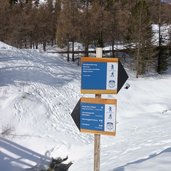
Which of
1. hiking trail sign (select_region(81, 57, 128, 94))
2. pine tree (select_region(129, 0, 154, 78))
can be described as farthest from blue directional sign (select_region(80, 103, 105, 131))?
pine tree (select_region(129, 0, 154, 78))

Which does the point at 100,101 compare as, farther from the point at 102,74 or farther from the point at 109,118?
the point at 102,74

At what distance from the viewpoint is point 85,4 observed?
38062 mm

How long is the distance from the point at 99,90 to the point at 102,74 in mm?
230

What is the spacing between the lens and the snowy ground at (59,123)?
37.0 ft

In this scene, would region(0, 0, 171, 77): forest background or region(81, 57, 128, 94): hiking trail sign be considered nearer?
region(81, 57, 128, 94): hiking trail sign

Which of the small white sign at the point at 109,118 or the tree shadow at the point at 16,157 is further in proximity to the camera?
the tree shadow at the point at 16,157

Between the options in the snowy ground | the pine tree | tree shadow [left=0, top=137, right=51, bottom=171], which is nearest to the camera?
the snowy ground

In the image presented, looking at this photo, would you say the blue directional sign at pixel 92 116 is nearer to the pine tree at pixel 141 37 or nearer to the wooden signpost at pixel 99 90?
the wooden signpost at pixel 99 90

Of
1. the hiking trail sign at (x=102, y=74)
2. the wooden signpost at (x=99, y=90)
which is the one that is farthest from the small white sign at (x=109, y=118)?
the hiking trail sign at (x=102, y=74)

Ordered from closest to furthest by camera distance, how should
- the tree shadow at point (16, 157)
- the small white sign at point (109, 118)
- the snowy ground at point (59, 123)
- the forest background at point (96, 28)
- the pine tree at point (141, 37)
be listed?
the small white sign at point (109, 118) < the snowy ground at point (59, 123) < the tree shadow at point (16, 157) < the pine tree at point (141, 37) < the forest background at point (96, 28)

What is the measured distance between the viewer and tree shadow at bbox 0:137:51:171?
13.0 metres

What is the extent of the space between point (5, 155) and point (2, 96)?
489 cm

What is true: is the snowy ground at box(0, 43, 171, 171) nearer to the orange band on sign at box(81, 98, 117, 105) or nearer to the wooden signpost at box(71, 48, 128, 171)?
the wooden signpost at box(71, 48, 128, 171)

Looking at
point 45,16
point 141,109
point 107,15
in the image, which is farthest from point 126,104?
point 45,16
